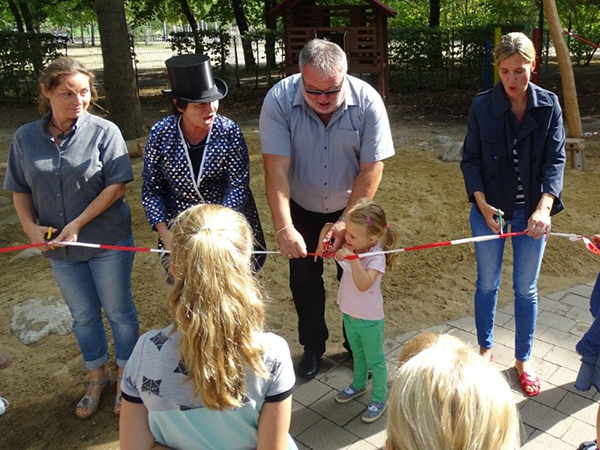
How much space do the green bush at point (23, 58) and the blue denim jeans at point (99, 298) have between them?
41.8 ft

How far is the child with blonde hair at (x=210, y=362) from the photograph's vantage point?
177cm

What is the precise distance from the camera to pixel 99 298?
3.46 metres

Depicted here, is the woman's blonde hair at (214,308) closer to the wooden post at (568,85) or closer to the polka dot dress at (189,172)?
the polka dot dress at (189,172)

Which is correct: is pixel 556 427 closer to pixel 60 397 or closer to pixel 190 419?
pixel 190 419

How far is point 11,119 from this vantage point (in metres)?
13.0

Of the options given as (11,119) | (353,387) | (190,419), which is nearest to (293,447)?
(190,419)

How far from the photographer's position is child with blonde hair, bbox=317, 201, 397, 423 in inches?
120

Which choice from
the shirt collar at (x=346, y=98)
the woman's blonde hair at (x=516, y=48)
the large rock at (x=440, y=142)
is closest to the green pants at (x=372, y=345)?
the shirt collar at (x=346, y=98)

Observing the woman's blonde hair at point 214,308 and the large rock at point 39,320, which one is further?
the large rock at point 39,320

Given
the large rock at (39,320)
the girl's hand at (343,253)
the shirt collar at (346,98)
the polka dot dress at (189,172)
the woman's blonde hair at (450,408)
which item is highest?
the shirt collar at (346,98)

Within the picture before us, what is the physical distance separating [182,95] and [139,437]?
1.77 m

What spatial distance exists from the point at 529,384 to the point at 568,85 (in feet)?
17.1

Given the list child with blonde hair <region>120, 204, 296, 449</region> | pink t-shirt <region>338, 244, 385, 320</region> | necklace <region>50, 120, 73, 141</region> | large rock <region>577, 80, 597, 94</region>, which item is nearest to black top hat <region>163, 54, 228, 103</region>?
necklace <region>50, 120, 73, 141</region>

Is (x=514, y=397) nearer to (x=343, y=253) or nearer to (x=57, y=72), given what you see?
(x=343, y=253)
